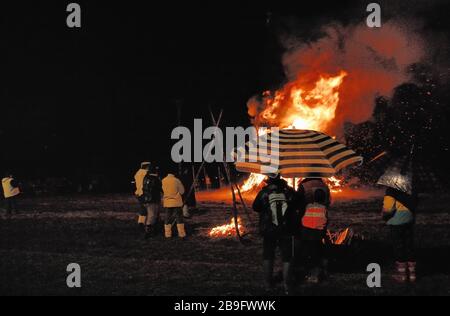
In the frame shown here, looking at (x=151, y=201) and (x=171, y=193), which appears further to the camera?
(x=151, y=201)

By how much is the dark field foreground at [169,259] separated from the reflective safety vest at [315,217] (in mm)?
1015

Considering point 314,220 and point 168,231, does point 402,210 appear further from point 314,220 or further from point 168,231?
point 168,231

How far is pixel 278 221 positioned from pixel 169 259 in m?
3.71

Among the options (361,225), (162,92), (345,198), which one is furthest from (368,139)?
(361,225)

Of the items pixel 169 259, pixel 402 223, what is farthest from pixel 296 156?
pixel 169 259

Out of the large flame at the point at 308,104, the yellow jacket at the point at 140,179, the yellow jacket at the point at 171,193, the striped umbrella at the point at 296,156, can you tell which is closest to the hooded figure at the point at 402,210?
the striped umbrella at the point at 296,156

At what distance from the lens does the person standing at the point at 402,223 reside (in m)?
7.90

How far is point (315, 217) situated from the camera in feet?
26.5

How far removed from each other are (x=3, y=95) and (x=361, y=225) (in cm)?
2688

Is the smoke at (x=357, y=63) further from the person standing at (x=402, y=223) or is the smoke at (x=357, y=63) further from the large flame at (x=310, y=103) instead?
the person standing at (x=402, y=223)

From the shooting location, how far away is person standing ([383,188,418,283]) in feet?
25.9

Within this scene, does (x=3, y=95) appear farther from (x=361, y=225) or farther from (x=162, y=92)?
(x=361, y=225)

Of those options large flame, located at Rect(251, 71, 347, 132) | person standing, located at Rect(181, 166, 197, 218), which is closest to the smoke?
large flame, located at Rect(251, 71, 347, 132)

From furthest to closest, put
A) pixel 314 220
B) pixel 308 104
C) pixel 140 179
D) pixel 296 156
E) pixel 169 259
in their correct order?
pixel 308 104 < pixel 140 179 < pixel 169 259 < pixel 314 220 < pixel 296 156
